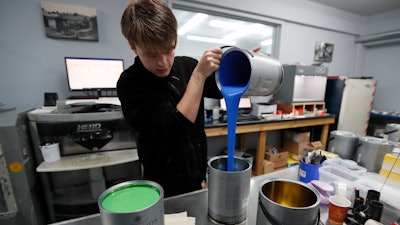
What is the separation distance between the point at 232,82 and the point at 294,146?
9.20ft

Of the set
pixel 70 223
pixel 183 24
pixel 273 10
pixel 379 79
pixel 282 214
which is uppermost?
pixel 273 10

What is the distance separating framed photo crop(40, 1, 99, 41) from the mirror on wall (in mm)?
981

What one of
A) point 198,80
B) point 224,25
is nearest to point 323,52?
point 224,25

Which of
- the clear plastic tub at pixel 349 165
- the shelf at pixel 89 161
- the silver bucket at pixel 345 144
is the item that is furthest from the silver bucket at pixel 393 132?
the shelf at pixel 89 161

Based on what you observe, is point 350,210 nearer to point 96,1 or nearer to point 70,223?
point 70,223

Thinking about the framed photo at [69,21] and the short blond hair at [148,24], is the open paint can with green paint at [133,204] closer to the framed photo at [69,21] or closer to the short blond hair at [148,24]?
the short blond hair at [148,24]

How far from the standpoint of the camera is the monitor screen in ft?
5.70

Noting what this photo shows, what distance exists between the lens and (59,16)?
5.89 feet

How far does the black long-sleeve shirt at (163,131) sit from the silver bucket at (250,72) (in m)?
0.16

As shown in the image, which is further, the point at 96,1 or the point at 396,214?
the point at 96,1

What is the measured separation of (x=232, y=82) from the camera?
2.21 ft

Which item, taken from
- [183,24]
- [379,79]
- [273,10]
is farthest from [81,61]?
[379,79]

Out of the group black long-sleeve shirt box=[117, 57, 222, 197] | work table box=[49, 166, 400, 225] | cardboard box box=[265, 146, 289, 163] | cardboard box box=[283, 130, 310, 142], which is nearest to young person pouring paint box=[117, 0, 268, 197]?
black long-sleeve shirt box=[117, 57, 222, 197]

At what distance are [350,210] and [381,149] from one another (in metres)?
0.51
